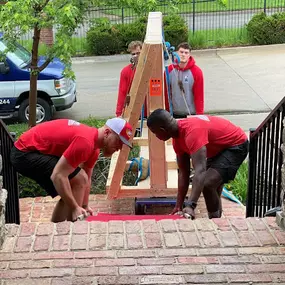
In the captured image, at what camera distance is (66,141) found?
498cm

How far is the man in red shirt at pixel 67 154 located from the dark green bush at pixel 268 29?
46.9 ft

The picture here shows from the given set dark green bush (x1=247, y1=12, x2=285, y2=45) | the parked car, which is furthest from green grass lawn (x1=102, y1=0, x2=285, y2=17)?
the parked car

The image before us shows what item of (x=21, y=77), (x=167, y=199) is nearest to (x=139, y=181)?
(x=167, y=199)

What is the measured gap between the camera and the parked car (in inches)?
414

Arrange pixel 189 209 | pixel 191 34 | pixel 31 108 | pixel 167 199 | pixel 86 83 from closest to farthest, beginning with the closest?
pixel 189 209
pixel 167 199
pixel 31 108
pixel 86 83
pixel 191 34

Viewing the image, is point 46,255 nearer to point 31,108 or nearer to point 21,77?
point 31,108

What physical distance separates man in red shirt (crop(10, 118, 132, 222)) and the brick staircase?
22.6 inches

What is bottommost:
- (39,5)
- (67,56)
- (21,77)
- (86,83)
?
(86,83)

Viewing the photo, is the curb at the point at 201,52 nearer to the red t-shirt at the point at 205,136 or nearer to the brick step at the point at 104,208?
the brick step at the point at 104,208

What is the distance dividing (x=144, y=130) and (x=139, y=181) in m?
1.16

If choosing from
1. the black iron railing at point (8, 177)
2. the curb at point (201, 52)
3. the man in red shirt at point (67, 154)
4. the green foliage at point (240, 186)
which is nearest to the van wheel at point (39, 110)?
the green foliage at point (240, 186)

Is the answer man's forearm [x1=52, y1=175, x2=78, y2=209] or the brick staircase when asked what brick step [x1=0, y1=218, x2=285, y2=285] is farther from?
man's forearm [x1=52, y1=175, x2=78, y2=209]

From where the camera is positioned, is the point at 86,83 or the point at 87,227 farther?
the point at 86,83

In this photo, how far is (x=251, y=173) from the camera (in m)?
5.93
